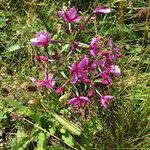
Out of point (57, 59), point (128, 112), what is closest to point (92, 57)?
point (57, 59)

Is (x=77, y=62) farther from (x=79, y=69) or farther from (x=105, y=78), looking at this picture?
(x=105, y=78)

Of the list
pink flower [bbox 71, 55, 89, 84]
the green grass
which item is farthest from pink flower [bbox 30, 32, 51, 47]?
the green grass

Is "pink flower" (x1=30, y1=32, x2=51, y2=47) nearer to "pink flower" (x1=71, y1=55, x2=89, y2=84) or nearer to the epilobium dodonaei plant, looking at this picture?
the epilobium dodonaei plant

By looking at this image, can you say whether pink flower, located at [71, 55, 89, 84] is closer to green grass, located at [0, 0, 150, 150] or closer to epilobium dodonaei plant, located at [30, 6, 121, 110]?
epilobium dodonaei plant, located at [30, 6, 121, 110]

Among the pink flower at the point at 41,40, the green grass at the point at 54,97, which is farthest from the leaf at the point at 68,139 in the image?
the pink flower at the point at 41,40

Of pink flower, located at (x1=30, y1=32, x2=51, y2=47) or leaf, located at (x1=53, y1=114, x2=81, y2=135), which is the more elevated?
pink flower, located at (x1=30, y1=32, x2=51, y2=47)

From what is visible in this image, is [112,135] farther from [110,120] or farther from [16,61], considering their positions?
[16,61]

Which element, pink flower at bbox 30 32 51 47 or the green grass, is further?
the green grass

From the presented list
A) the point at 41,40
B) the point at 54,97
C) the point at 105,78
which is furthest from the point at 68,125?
the point at 41,40

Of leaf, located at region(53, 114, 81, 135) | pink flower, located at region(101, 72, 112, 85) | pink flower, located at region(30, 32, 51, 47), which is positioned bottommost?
leaf, located at region(53, 114, 81, 135)

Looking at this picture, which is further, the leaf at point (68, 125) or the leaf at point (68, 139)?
the leaf at point (68, 139)

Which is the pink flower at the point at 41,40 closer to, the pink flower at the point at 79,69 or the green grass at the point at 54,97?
the pink flower at the point at 79,69
